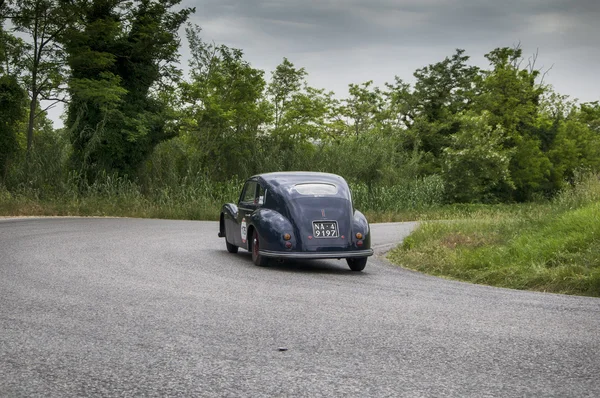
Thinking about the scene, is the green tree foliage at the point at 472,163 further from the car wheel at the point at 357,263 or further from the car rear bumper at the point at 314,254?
the car rear bumper at the point at 314,254

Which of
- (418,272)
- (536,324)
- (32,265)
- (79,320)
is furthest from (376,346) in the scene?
(32,265)

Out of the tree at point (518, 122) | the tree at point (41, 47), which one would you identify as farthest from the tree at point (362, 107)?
the tree at point (41, 47)

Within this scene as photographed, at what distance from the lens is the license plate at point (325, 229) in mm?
10992

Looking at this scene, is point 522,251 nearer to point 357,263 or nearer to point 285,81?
point 357,263

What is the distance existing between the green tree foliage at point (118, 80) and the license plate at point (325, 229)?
794 inches

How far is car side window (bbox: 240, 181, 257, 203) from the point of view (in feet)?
40.8

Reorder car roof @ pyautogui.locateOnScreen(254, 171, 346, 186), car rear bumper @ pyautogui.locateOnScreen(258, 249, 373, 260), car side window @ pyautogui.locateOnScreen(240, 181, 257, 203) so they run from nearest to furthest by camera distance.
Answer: car rear bumper @ pyautogui.locateOnScreen(258, 249, 373, 260) → car roof @ pyautogui.locateOnScreen(254, 171, 346, 186) → car side window @ pyautogui.locateOnScreen(240, 181, 257, 203)

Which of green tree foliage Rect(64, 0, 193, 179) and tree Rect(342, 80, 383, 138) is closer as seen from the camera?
green tree foliage Rect(64, 0, 193, 179)

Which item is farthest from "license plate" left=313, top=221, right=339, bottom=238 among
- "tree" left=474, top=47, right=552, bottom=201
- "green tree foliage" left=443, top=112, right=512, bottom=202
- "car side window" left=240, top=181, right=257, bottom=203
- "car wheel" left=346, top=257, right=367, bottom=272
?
"tree" left=474, top=47, right=552, bottom=201

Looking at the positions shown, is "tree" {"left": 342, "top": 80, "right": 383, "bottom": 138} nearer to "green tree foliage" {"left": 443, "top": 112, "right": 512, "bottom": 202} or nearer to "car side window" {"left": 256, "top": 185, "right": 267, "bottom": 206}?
"green tree foliage" {"left": 443, "top": 112, "right": 512, "bottom": 202}

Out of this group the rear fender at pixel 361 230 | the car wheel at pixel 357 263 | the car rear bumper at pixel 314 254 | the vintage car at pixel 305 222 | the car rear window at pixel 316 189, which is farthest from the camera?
the car rear window at pixel 316 189

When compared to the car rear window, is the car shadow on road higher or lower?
lower

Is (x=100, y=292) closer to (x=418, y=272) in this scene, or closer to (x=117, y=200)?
(x=418, y=272)

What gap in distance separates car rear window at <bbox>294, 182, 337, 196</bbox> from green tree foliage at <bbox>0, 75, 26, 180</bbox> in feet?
66.1
